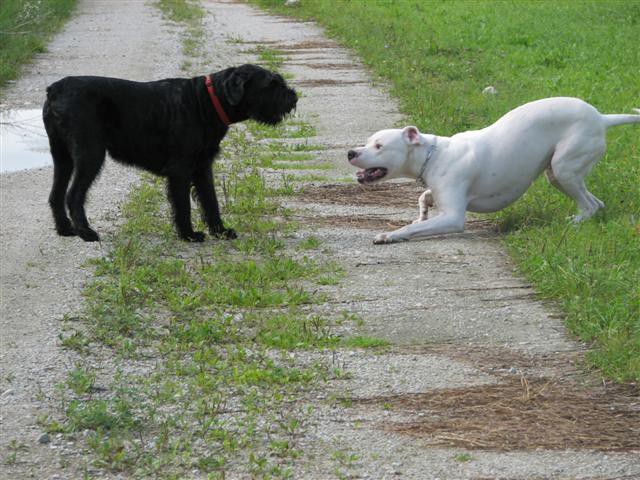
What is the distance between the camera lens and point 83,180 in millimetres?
7668

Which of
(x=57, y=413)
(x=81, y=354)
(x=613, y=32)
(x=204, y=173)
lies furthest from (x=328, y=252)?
(x=613, y=32)

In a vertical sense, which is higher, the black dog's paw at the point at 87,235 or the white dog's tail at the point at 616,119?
the white dog's tail at the point at 616,119

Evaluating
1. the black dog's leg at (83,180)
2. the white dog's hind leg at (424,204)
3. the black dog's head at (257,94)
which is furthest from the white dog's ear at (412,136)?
the black dog's leg at (83,180)

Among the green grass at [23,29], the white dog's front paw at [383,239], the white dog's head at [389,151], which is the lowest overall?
the green grass at [23,29]

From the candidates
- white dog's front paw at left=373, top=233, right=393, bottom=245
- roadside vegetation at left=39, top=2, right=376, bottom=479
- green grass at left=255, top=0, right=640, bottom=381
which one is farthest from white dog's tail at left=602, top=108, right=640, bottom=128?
roadside vegetation at left=39, top=2, right=376, bottom=479

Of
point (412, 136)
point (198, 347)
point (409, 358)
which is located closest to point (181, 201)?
point (412, 136)

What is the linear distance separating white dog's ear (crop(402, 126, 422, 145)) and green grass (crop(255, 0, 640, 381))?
0.91m

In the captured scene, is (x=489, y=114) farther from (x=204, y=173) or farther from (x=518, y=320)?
(x=518, y=320)

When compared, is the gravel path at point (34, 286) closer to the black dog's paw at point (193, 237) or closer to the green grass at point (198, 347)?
the green grass at point (198, 347)

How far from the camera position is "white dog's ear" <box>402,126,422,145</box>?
25.8 ft

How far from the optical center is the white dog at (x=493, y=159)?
7.81 metres

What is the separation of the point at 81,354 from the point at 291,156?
540cm

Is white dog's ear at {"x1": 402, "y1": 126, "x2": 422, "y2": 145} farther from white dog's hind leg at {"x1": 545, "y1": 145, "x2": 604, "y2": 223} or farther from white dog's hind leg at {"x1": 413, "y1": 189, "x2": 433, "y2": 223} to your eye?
white dog's hind leg at {"x1": 545, "y1": 145, "x2": 604, "y2": 223}

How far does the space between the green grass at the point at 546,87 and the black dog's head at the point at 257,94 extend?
1.81 meters
